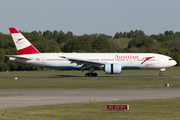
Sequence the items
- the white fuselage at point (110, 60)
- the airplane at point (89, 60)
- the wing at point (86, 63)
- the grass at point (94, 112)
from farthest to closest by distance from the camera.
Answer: the white fuselage at point (110, 60)
the airplane at point (89, 60)
the wing at point (86, 63)
the grass at point (94, 112)

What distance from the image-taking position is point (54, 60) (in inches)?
2000

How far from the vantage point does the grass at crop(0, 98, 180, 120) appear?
1568 cm

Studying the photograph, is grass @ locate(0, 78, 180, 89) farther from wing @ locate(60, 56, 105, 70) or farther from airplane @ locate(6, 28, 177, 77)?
airplane @ locate(6, 28, 177, 77)

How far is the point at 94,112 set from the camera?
17312 millimetres

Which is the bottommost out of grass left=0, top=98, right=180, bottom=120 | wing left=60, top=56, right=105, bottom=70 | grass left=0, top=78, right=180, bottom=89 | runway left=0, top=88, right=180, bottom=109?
grass left=0, top=78, right=180, bottom=89

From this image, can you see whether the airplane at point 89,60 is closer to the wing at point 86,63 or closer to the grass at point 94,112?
the wing at point 86,63

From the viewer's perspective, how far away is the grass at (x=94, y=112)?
1568cm

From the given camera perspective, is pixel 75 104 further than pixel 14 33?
No

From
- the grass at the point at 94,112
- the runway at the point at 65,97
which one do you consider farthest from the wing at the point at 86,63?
the grass at the point at 94,112

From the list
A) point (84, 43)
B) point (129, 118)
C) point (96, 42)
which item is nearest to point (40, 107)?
point (129, 118)

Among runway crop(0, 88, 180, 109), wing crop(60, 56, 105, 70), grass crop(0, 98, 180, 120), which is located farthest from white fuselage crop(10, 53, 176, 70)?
grass crop(0, 98, 180, 120)

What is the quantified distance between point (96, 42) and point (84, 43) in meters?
18.2

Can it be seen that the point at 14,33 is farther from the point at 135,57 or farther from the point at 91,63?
the point at 135,57

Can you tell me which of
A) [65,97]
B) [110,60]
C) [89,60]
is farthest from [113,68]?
[65,97]
